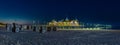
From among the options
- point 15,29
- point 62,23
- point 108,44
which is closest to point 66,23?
point 62,23

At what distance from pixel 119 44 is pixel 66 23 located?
12595 cm

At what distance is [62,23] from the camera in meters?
152

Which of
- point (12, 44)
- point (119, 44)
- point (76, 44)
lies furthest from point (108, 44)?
point (12, 44)

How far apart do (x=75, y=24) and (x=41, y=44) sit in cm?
12871

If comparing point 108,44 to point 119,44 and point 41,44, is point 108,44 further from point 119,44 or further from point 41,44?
point 41,44

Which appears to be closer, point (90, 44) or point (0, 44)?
point (0, 44)

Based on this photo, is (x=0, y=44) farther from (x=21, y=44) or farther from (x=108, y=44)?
(x=108, y=44)

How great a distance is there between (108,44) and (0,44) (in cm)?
842

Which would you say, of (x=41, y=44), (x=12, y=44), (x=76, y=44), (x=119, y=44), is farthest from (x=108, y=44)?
(x=12, y=44)

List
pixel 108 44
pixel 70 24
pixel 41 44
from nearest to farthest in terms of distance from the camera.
A: pixel 41 44 → pixel 108 44 → pixel 70 24

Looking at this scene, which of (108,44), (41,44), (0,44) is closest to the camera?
(0,44)

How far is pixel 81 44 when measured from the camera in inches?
990

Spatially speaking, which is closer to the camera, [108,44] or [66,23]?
[108,44]

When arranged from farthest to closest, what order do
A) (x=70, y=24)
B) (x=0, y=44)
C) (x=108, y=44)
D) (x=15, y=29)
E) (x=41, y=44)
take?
(x=70, y=24), (x=15, y=29), (x=108, y=44), (x=41, y=44), (x=0, y=44)
